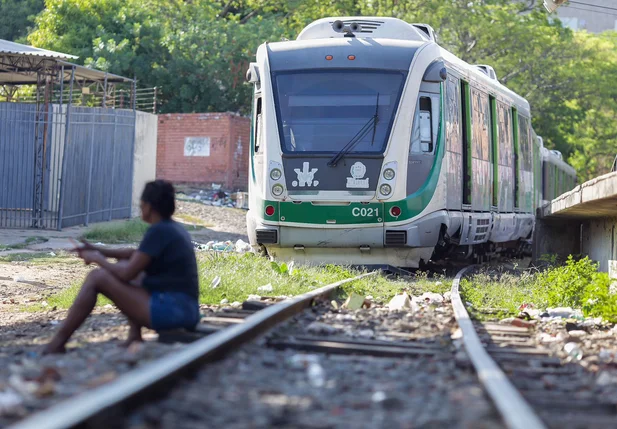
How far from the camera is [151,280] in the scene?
6258 mm

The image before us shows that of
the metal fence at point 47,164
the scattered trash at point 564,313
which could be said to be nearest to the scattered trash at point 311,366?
the scattered trash at point 564,313

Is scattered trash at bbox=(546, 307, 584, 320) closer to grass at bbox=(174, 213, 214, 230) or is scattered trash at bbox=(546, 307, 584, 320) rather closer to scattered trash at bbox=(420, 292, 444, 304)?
scattered trash at bbox=(420, 292, 444, 304)

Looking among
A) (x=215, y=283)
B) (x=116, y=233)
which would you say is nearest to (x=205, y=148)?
(x=116, y=233)

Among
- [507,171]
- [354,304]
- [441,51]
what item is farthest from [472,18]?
[354,304]

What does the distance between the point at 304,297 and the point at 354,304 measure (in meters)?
0.79

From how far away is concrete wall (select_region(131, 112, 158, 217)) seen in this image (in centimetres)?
2647

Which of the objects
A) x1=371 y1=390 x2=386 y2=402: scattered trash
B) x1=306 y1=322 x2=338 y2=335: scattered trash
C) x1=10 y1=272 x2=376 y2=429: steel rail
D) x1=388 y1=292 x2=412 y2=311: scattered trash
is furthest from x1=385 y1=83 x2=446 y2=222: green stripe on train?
x1=371 y1=390 x2=386 y2=402: scattered trash

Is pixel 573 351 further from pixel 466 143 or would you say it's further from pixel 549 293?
pixel 466 143

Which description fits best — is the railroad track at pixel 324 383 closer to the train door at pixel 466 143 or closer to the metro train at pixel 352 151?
the metro train at pixel 352 151

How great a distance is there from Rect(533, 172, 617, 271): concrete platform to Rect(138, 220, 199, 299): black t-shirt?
5.83 meters

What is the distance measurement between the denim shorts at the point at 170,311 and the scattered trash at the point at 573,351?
252 cm

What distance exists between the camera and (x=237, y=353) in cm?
571

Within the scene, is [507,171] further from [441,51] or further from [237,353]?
[237,353]

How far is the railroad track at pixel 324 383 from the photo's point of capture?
3.96m
